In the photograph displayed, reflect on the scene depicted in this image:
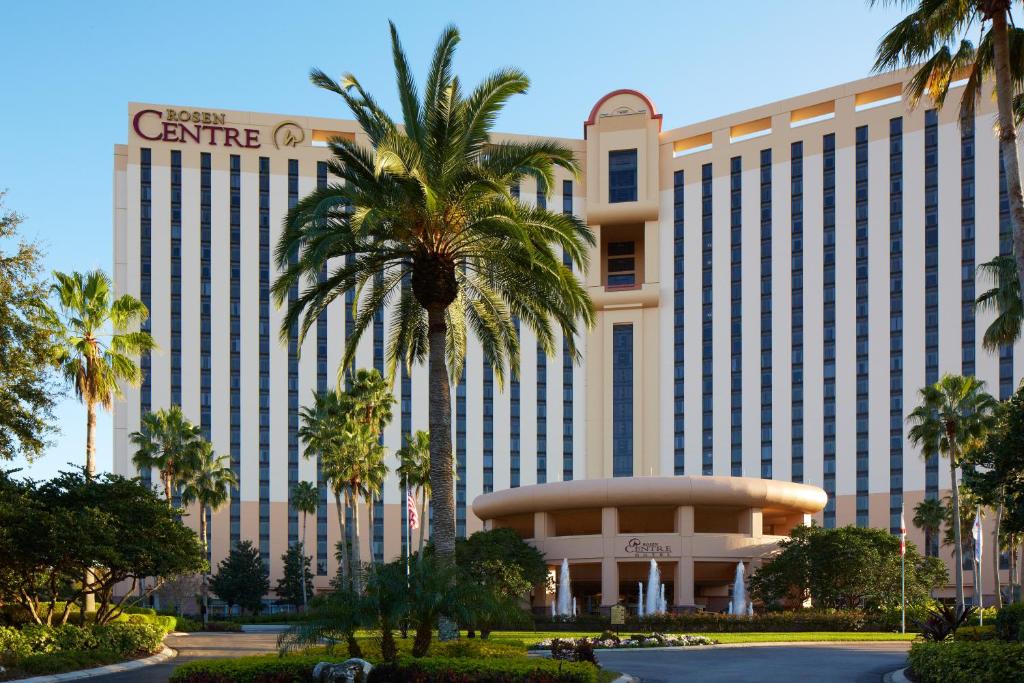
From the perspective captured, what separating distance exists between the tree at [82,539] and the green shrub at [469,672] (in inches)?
609

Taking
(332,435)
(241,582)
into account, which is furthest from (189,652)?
(241,582)

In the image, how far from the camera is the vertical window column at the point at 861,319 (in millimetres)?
103188

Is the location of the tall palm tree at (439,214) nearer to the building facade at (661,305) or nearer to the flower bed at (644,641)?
the flower bed at (644,641)

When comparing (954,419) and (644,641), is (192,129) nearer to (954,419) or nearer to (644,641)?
(954,419)

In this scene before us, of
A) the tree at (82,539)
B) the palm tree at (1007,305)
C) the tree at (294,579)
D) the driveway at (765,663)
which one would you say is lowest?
the tree at (294,579)

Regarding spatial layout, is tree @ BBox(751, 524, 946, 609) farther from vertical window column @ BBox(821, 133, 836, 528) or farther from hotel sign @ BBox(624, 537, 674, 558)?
vertical window column @ BBox(821, 133, 836, 528)

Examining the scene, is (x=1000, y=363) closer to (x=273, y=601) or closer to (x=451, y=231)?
(x=273, y=601)

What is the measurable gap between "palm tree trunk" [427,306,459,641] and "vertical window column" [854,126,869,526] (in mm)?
80408

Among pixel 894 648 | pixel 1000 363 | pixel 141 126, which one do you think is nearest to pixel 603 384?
pixel 1000 363

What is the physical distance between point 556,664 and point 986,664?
879cm

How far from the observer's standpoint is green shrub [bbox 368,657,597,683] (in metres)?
22.7

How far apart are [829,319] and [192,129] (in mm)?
67182

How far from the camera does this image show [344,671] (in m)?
22.2

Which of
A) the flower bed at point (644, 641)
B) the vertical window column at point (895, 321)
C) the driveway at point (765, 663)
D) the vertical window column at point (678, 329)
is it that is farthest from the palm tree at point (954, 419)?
the vertical window column at point (678, 329)
